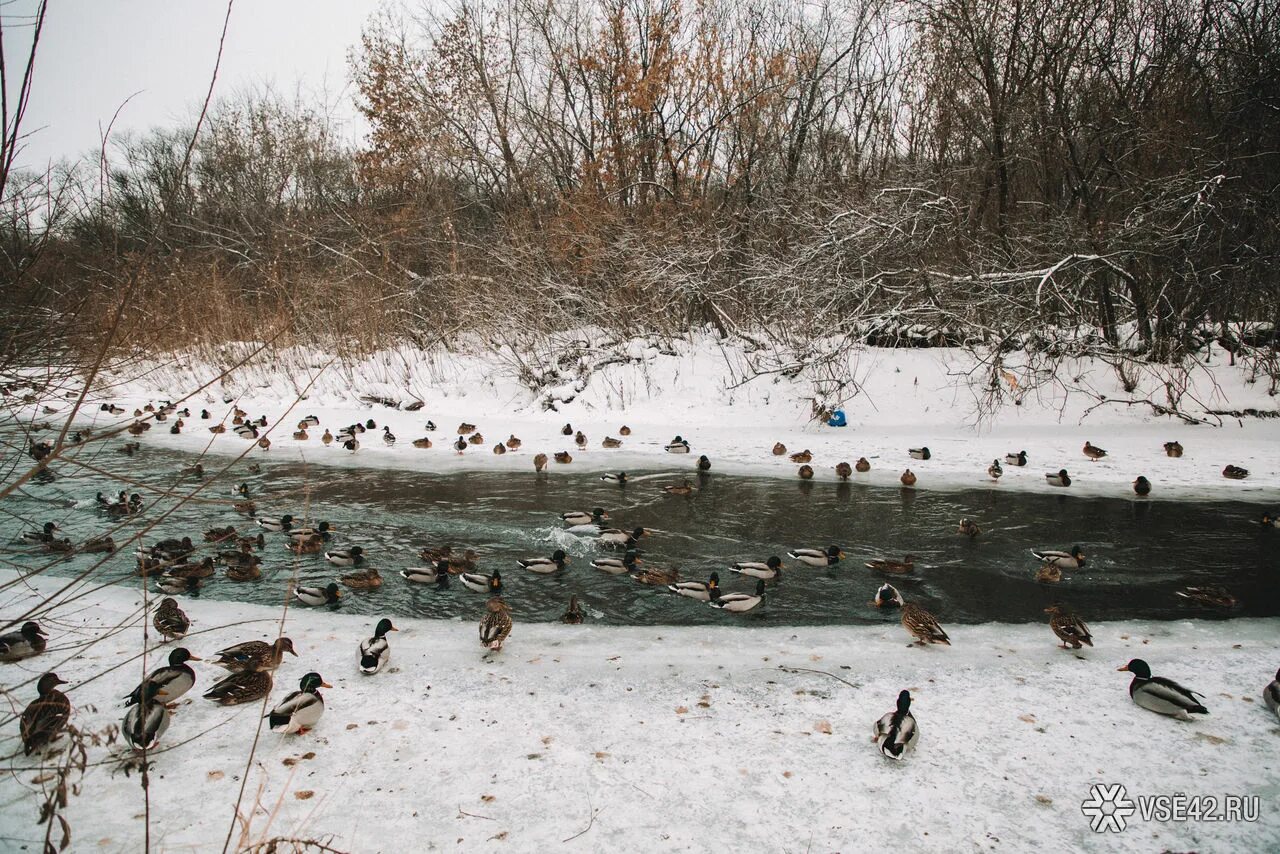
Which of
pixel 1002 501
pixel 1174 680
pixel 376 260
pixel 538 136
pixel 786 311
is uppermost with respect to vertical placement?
pixel 538 136

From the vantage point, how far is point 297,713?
4125mm

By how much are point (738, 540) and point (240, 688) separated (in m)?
5.05

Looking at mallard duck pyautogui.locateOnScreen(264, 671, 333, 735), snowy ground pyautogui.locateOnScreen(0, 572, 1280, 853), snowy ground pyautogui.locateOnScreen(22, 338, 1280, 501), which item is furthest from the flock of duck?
snowy ground pyautogui.locateOnScreen(22, 338, 1280, 501)

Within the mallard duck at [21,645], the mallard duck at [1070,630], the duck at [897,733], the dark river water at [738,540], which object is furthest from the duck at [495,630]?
the mallard duck at [1070,630]

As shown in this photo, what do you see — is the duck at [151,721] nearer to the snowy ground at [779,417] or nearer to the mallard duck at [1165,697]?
the mallard duck at [1165,697]

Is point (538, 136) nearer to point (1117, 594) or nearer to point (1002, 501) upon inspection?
point (1002, 501)

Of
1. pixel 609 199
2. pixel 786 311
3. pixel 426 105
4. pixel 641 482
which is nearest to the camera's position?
pixel 641 482

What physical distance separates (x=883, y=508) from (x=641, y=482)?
347cm

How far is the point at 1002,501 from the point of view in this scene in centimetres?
939

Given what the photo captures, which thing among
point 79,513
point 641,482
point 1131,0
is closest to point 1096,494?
point 641,482

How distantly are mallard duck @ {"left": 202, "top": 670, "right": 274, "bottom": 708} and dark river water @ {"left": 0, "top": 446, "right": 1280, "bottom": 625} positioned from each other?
3.67ft

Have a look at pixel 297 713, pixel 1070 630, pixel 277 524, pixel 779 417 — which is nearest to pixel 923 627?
pixel 1070 630

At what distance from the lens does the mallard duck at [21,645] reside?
496 centimetres

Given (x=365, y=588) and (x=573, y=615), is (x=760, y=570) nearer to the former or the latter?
(x=573, y=615)
